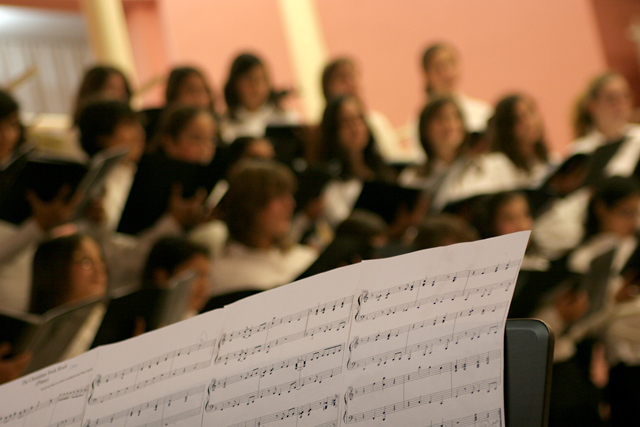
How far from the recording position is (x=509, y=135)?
2779 millimetres

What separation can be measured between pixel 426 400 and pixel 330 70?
8.07 ft

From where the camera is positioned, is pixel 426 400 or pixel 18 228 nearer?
pixel 426 400

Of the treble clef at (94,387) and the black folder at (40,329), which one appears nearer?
the treble clef at (94,387)

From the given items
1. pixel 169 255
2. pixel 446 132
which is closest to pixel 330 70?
pixel 446 132

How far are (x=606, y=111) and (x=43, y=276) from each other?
238cm

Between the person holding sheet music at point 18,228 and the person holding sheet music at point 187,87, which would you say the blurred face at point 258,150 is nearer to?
the person holding sheet music at point 187,87

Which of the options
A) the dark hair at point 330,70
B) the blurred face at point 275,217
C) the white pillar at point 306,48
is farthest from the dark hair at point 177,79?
the white pillar at point 306,48

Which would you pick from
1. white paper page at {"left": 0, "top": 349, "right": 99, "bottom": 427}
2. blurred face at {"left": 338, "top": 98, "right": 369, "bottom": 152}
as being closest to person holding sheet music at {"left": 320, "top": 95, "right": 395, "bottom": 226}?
blurred face at {"left": 338, "top": 98, "right": 369, "bottom": 152}

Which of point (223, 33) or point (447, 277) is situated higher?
point (447, 277)

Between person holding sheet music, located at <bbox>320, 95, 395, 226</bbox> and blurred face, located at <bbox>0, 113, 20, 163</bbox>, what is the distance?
3.55 feet

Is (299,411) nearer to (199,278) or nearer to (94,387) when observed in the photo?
(94,387)

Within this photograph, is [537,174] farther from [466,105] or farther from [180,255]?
[180,255]

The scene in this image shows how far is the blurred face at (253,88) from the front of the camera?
108 inches

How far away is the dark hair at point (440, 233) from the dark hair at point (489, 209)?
10.0 inches
